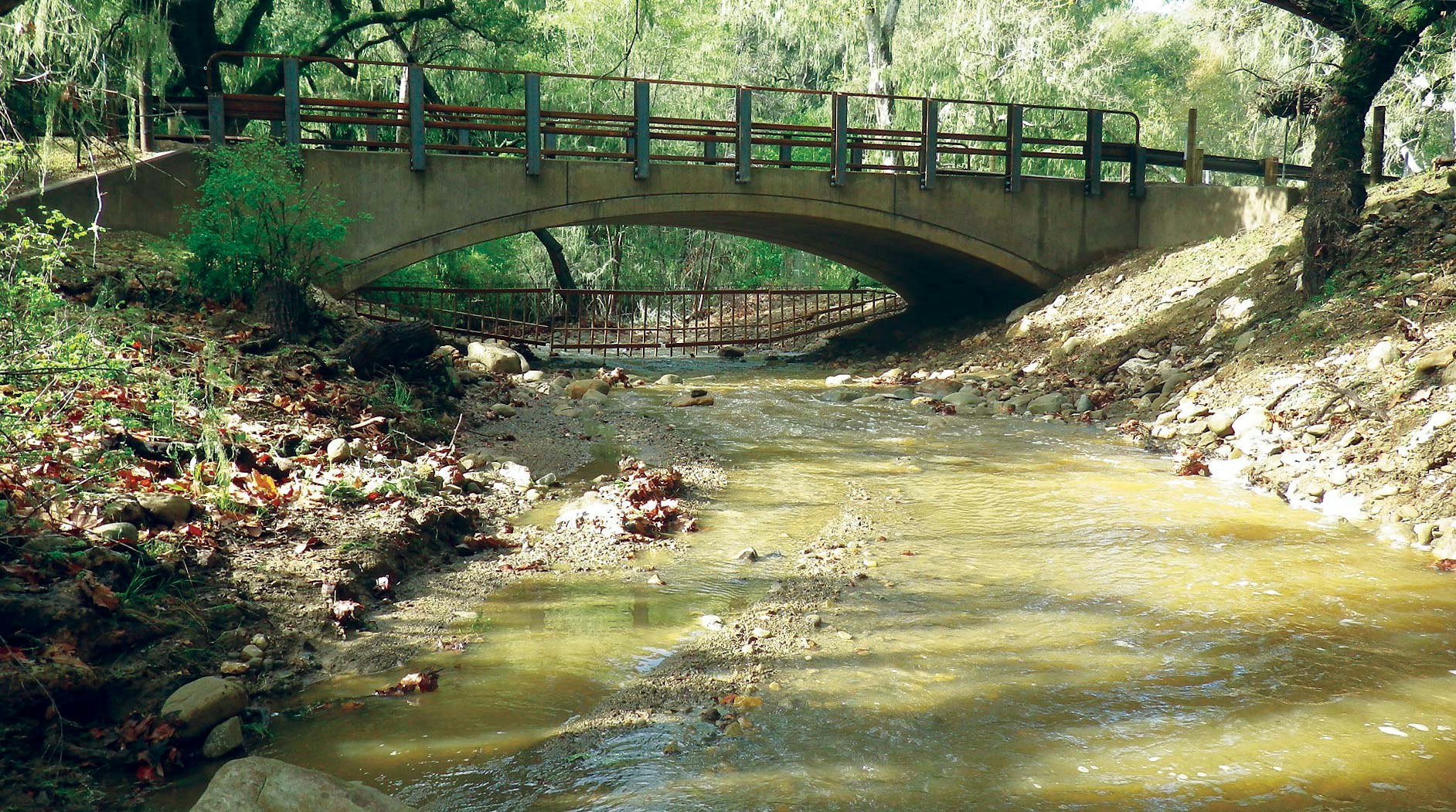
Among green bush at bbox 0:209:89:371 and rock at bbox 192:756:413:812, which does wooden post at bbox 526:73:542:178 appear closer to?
green bush at bbox 0:209:89:371

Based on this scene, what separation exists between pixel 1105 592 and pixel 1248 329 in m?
6.90

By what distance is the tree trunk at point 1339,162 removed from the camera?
10.6 m

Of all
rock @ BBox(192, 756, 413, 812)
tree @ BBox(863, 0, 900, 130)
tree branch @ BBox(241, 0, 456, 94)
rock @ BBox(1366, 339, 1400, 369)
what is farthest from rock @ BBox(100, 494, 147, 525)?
tree @ BBox(863, 0, 900, 130)

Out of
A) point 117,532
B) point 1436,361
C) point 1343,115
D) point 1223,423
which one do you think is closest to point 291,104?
point 117,532

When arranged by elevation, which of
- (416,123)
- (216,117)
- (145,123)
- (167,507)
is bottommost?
(167,507)

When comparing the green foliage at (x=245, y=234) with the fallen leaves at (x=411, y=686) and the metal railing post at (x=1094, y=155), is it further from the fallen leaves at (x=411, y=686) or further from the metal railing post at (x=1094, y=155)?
the metal railing post at (x=1094, y=155)

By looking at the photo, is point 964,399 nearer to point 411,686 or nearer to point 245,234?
point 245,234

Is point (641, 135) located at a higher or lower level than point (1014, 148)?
lower

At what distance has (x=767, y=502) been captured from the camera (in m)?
7.45

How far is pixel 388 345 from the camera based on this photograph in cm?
919

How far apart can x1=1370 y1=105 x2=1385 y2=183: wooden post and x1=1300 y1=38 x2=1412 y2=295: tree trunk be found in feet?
9.43

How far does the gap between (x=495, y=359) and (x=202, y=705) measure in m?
9.94

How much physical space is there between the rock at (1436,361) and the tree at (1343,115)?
2888mm

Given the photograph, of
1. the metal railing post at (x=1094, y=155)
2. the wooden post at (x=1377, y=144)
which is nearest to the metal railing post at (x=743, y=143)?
the metal railing post at (x=1094, y=155)
